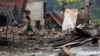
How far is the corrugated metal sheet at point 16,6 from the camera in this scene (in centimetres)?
2216

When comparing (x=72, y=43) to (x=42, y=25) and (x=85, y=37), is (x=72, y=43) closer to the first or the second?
(x=85, y=37)

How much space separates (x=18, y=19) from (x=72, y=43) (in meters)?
5.34

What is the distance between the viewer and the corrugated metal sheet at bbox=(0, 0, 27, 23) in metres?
22.2

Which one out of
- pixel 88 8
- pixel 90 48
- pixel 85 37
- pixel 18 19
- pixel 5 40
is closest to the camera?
pixel 90 48

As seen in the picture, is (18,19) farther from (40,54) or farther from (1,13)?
(40,54)

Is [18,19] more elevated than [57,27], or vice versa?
[18,19]

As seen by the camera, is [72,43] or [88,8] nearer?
[72,43]

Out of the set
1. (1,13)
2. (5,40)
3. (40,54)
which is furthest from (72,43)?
(1,13)

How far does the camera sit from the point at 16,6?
23375mm

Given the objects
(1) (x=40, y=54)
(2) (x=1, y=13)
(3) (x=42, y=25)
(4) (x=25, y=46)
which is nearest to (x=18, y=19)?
(2) (x=1, y=13)

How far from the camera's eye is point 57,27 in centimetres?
3234

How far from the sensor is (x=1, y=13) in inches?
874

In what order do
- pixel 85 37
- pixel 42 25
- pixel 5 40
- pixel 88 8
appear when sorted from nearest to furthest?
1. pixel 85 37
2. pixel 5 40
3. pixel 88 8
4. pixel 42 25

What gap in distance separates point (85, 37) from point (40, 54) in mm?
3480
